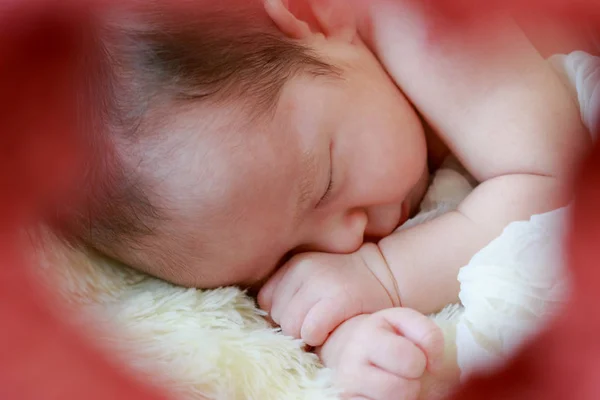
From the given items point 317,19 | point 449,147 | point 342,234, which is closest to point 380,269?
point 342,234

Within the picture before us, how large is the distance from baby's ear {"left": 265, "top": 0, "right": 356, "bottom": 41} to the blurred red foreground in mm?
103

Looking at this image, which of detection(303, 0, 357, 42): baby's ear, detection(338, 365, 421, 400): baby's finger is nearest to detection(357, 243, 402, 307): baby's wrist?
detection(338, 365, 421, 400): baby's finger

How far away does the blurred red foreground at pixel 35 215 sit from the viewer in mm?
602

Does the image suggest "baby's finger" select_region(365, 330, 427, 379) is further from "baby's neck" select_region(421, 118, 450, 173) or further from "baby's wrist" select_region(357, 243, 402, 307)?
"baby's neck" select_region(421, 118, 450, 173)

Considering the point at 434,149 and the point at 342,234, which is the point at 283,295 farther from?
the point at 434,149

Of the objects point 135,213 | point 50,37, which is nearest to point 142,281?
point 135,213

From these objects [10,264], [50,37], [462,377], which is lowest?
[462,377]

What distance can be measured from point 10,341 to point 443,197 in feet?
1.61

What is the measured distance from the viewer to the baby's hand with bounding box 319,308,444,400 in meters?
0.61

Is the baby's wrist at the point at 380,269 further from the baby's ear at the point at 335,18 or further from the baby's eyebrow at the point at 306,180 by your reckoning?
the baby's ear at the point at 335,18

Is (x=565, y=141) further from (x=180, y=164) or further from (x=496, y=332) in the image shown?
(x=180, y=164)

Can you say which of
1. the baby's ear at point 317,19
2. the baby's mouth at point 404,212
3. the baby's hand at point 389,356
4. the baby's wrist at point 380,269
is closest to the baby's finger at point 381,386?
the baby's hand at point 389,356

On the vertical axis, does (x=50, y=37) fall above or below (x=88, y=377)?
above

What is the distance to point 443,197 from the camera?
803 mm
